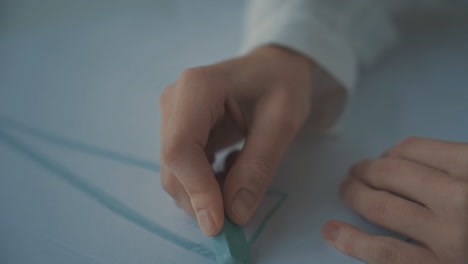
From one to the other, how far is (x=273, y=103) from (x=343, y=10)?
31 cm

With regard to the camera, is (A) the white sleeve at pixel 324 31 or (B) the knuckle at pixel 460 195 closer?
(B) the knuckle at pixel 460 195

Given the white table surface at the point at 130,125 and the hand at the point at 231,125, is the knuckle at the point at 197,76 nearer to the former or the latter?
the hand at the point at 231,125

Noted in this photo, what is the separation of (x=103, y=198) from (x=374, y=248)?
0.36m

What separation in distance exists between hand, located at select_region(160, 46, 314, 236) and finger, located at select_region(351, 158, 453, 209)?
12 cm

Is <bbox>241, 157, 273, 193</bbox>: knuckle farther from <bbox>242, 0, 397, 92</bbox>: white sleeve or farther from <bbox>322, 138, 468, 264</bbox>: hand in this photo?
<bbox>242, 0, 397, 92</bbox>: white sleeve

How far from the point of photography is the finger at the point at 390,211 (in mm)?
461

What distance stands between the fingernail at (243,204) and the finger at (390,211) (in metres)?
0.16

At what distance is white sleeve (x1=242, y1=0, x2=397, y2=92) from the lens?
63 cm

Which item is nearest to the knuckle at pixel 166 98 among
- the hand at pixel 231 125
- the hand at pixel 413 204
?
the hand at pixel 231 125

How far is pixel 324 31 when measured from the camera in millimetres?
672

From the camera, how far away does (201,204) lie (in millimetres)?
428

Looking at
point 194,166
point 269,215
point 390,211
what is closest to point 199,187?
point 194,166

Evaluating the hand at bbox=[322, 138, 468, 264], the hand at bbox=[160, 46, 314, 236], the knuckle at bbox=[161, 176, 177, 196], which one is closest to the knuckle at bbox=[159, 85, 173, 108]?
the hand at bbox=[160, 46, 314, 236]

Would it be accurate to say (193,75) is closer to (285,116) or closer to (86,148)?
(285,116)
